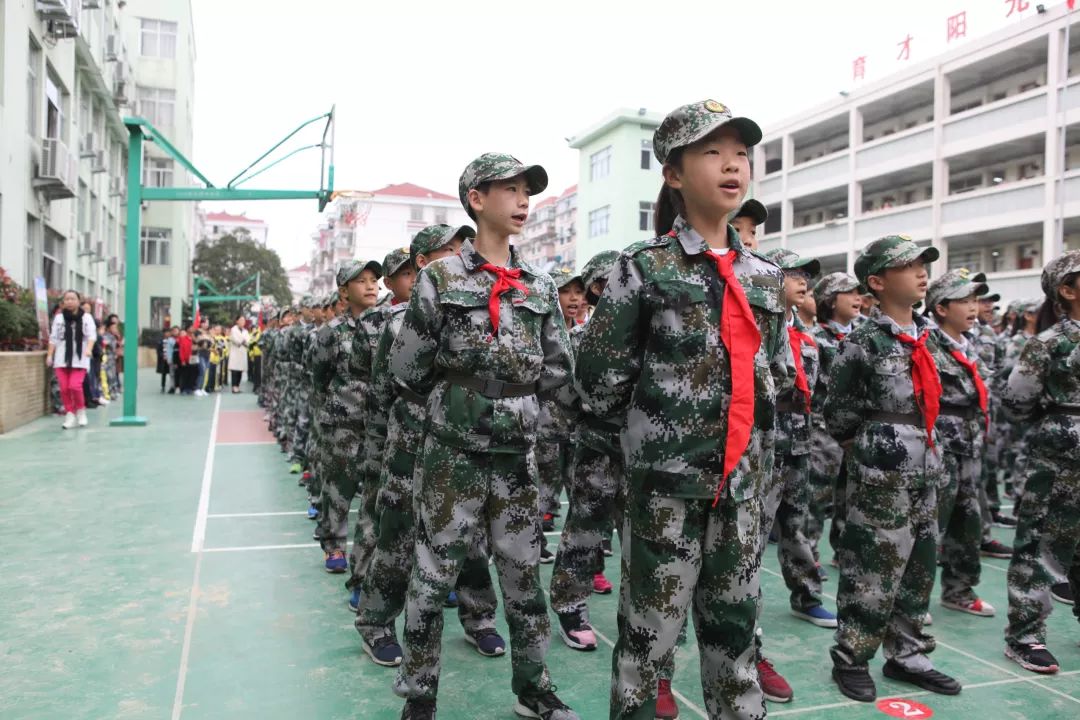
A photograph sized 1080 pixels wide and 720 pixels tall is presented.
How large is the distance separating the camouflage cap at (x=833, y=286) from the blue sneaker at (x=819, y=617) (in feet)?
6.85

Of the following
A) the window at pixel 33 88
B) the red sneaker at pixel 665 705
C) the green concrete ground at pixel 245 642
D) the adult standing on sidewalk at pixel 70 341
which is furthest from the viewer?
the window at pixel 33 88

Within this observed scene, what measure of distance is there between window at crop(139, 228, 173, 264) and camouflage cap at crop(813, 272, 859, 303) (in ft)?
119

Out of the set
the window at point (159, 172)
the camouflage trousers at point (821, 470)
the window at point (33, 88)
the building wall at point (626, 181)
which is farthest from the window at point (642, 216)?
the camouflage trousers at point (821, 470)

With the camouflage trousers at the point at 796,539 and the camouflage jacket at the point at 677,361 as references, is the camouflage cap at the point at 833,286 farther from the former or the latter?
the camouflage jacket at the point at 677,361

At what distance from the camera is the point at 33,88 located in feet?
56.5

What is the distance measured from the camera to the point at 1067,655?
411 centimetres

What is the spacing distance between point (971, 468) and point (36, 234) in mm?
18817

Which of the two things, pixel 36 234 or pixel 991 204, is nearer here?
pixel 36 234

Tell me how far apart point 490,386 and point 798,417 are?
7.47 ft

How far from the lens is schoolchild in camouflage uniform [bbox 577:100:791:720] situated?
236cm

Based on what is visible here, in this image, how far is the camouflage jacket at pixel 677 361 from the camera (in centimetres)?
236

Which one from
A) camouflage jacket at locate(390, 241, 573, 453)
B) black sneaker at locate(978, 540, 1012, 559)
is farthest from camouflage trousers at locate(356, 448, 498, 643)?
black sneaker at locate(978, 540, 1012, 559)

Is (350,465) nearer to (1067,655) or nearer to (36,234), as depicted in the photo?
(1067,655)

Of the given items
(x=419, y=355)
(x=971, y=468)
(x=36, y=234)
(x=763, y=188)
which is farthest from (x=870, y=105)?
(x=419, y=355)
